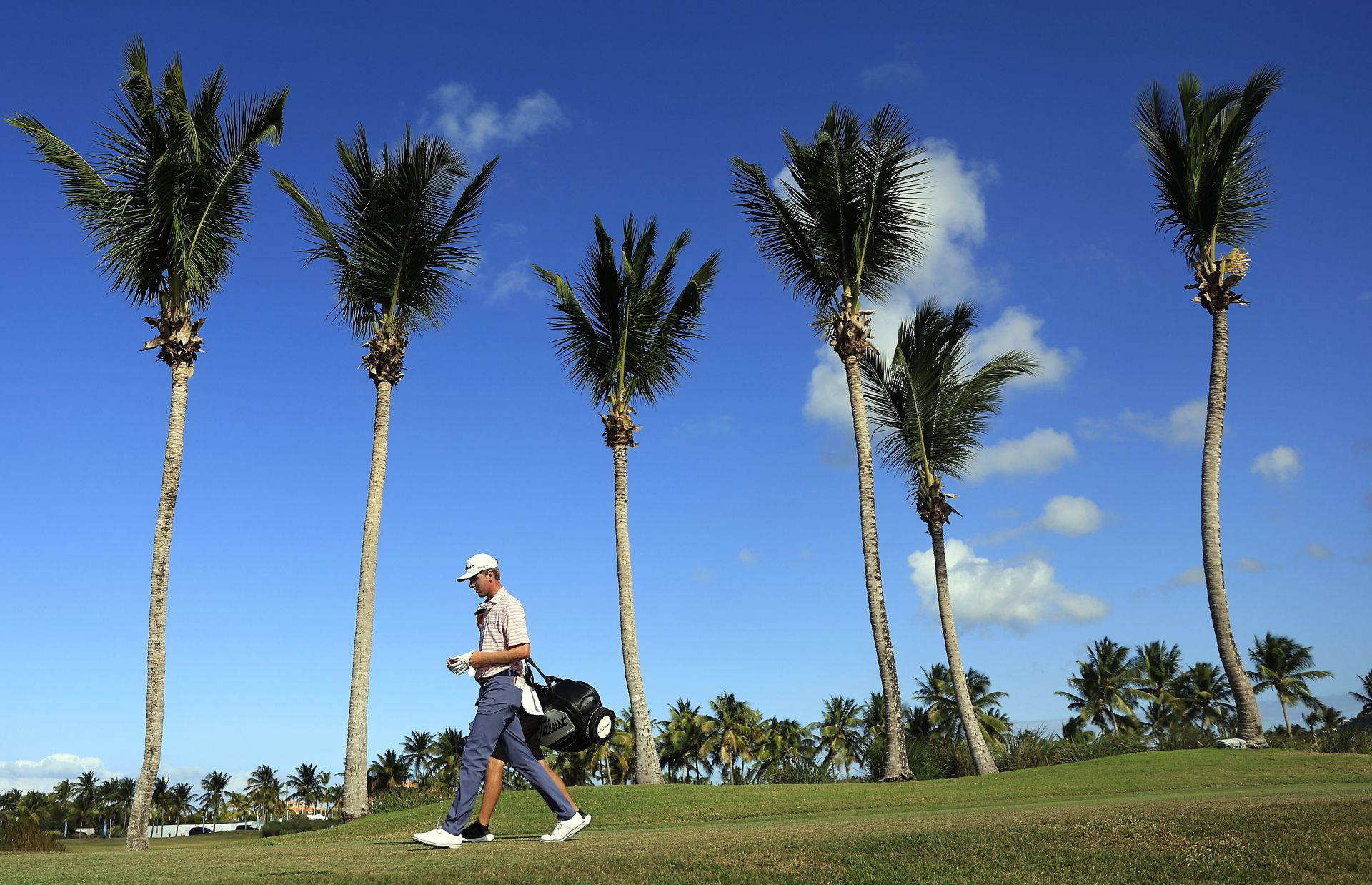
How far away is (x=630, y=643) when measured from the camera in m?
25.3

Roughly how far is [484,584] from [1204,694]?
274 feet

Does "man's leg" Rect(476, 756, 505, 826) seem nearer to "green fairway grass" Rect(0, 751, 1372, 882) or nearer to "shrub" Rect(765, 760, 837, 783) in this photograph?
"green fairway grass" Rect(0, 751, 1372, 882)

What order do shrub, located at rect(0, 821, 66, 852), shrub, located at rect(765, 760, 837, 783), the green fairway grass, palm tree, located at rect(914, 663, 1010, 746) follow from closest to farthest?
the green fairway grass < shrub, located at rect(0, 821, 66, 852) < shrub, located at rect(765, 760, 837, 783) < palm tree, located at rect(914, 663, 1010, 746)

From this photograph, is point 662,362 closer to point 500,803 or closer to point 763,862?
point 500,803

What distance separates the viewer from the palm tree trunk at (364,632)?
20.8 meters

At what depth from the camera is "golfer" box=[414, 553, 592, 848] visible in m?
7.64

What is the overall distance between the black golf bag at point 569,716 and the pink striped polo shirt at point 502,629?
44cm

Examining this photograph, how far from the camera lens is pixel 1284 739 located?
2552 centimetres

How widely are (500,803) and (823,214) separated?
1614 centimetres

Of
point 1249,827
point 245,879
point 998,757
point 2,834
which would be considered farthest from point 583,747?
point 998,757

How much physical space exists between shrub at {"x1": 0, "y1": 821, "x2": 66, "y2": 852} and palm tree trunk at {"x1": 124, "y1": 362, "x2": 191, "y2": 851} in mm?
2942

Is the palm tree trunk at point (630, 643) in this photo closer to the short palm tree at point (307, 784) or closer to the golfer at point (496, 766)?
the golfer at point (496, 766)

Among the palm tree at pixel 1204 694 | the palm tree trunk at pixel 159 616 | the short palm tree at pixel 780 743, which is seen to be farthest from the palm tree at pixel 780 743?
the palm tree trunk at pixel 159 616

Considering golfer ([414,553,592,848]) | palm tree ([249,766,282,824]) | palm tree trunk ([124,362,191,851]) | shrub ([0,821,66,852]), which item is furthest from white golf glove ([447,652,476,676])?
palm tree ([249,766,282,824])
